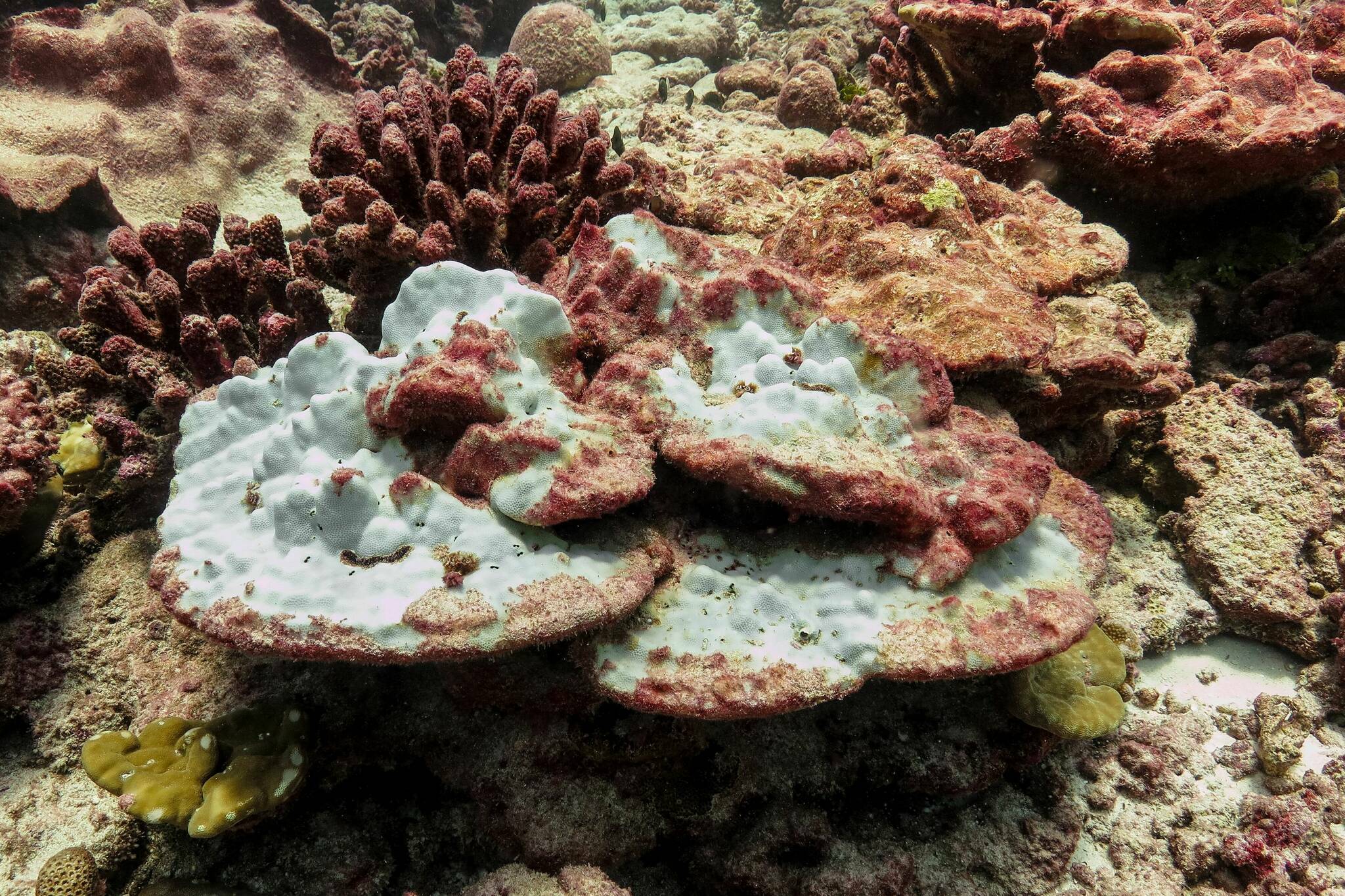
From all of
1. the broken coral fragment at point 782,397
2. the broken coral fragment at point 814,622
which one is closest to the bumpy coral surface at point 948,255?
the broken coral fragment at point 782,397

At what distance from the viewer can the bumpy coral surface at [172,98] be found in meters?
4.75

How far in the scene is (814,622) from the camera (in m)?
2.10

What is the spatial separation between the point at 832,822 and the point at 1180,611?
7.43ft

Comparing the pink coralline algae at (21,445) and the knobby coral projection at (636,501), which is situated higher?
the knobby coral projection at (636,501)

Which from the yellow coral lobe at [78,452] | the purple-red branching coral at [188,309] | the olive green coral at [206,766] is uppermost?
the purple-red branching coral at [188,309]

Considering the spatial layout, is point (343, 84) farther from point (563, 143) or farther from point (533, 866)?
point (533, 866)

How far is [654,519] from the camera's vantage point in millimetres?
2330

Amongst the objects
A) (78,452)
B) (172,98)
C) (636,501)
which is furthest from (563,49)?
(636,501)

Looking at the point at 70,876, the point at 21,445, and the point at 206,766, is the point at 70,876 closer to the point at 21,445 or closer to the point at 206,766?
the point at 206,766

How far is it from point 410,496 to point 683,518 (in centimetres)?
97

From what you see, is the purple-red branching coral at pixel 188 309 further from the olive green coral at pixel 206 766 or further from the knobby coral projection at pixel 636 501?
the olive green coral at pixel 206 766

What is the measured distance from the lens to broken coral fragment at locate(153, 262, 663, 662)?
1811mm

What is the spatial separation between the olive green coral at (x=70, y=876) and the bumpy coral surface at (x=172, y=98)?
14.4ft

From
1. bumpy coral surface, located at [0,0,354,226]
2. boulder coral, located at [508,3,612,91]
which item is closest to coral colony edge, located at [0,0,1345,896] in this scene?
bumpy coral surface, located at [0,0,354,226]
